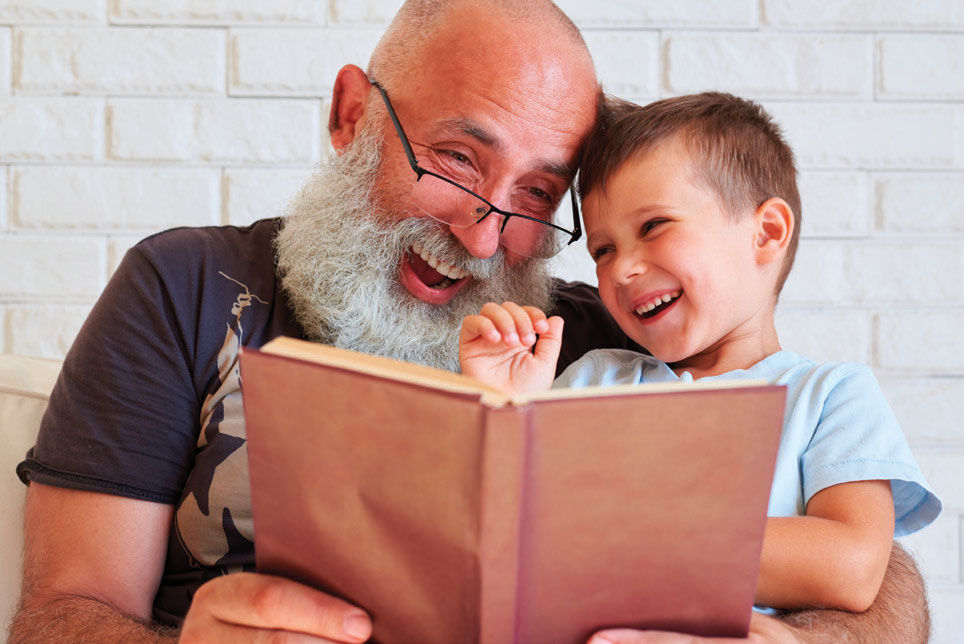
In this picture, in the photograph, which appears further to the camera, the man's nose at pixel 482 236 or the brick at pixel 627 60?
the brick at pixel 627 60

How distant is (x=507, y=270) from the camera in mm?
1801

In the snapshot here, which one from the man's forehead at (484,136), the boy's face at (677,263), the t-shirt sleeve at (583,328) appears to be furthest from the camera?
the t-shirt sleeve at (583,328)


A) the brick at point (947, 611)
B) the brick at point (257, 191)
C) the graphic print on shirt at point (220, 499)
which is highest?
the brick at point (257, 191)

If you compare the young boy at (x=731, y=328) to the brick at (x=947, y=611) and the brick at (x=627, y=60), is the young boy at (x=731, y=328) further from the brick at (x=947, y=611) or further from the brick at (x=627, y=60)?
the brick at (x=947, y=611)

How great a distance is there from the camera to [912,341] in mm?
2238

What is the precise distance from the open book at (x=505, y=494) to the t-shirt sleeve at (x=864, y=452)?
0.49 m

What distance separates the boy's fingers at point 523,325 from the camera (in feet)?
4.58

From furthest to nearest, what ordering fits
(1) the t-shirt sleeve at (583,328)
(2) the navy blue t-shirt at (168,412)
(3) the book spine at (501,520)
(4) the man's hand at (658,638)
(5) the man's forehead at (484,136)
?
1. (1) the t-shirt sleeve at (583,328)
2. (5) the man's forehead at (484,136)
3. (2) the navy blue t-shirt at (168,412)
4. (4) the man's hand at (658,638)
5. (3) the book spine at (501,520)

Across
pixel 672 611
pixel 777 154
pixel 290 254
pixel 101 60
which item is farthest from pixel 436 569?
pixel 101 60

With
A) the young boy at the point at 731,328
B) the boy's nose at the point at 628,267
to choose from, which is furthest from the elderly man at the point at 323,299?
the boy's nose at the point at 628,267

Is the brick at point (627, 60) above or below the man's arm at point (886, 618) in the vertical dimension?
above

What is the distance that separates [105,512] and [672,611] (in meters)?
0.89

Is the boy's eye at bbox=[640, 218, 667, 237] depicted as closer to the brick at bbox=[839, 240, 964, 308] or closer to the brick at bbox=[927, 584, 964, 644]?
the brick at bbox=[839, 240, 964, 308]

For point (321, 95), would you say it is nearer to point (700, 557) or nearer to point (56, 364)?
point (56, 364)
